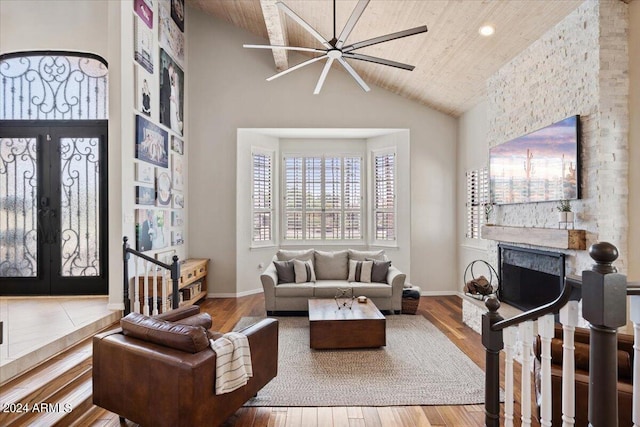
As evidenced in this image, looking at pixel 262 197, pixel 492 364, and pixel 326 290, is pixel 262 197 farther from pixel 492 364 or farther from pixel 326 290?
pixel 492 364

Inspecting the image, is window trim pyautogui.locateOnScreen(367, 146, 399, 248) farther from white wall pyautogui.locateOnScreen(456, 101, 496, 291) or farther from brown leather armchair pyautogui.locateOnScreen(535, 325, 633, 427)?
brown leather armchair pyautogui.locateOnScreen(535, 325, 633, 427)

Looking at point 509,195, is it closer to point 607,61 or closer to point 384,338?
point 607,61

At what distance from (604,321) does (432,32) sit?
450 cm

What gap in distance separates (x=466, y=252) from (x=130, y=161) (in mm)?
5697

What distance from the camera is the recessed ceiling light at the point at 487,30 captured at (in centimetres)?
427

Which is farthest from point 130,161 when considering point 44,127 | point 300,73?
point 300,73

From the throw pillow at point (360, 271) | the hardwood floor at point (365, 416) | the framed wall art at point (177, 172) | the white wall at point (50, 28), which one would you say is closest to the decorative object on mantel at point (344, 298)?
the throw pillow at point (360, 271)

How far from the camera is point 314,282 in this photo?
589 centimetres

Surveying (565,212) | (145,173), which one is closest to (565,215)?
(565,212)

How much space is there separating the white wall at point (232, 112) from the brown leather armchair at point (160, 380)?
14.4 ft

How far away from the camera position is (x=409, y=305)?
5688 mm

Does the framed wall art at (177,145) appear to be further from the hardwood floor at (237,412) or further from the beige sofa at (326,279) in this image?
the hardwood floor at (237,412)

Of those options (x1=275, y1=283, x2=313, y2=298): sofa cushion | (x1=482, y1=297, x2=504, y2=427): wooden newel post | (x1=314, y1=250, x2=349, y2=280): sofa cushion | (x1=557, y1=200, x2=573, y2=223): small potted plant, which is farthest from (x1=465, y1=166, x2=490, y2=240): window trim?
(x1=482, y1=297, x2=504, y2=427): wooden newel post

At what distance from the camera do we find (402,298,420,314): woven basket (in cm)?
568
